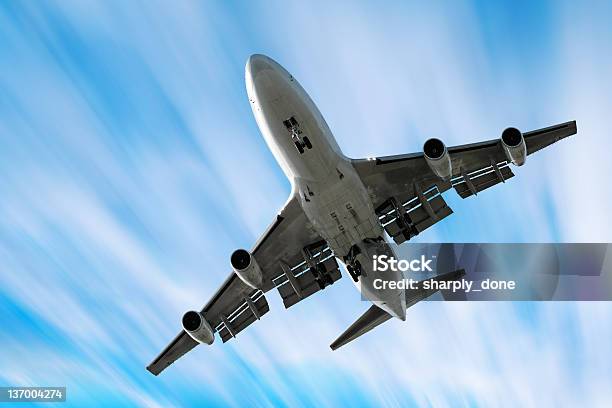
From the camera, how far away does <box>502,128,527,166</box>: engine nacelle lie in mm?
23305

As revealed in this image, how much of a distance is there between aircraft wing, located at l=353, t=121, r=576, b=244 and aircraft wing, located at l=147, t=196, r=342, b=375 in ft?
10.8

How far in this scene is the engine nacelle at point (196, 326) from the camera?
27594 mm

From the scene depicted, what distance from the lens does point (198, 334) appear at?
27.7m

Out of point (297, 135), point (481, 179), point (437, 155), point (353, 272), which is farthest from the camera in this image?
point (481, 179)

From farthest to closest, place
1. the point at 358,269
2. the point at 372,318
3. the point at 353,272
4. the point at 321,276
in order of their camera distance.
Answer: the point at 372,318 < the point at 321,276 < the point at 353,272 < the point at 358,269

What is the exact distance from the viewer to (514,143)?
23.3 metres

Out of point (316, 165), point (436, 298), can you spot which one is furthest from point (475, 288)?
point (316, 165)

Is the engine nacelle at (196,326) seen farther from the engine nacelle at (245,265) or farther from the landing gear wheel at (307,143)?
the landing gear wheel at (307,143)

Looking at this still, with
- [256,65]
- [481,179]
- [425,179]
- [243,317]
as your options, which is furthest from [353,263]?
[256,65]

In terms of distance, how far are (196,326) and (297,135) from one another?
1029 cm

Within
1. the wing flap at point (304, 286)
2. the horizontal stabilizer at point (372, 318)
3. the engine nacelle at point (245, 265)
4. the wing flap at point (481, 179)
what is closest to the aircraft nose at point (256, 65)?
the engine nacelle at point (245, 265)

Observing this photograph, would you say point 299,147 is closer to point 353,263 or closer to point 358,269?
point 353,263

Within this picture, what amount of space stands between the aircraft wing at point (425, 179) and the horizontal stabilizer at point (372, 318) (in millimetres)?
3083

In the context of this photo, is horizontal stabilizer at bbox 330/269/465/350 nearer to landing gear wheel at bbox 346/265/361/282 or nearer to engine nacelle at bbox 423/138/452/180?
landing gear wheel at bbox 346/265/361/282
